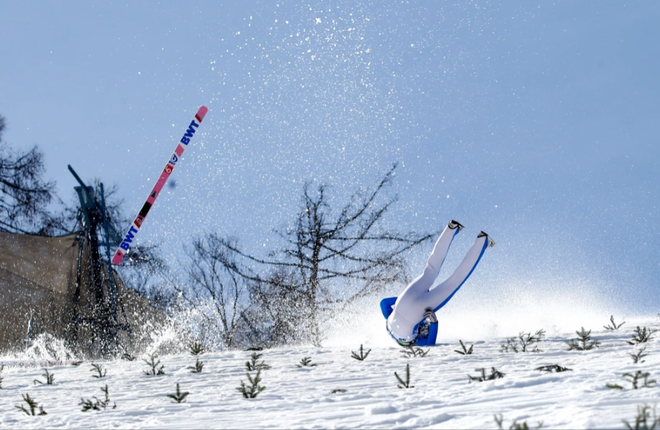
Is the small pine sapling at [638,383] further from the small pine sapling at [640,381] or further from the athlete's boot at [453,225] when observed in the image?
the athlete's boot at [453,225]

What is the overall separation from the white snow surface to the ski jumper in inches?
46.6

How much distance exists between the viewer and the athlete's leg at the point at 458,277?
7949 millimetres

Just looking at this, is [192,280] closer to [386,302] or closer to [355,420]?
[386,302]

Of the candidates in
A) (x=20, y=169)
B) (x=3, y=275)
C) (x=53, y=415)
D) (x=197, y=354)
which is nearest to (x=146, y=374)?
(x=197, y=354)

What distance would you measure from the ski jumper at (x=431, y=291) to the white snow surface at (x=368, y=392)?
1.18 metres

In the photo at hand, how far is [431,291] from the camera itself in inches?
315

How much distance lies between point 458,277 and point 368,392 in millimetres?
4077

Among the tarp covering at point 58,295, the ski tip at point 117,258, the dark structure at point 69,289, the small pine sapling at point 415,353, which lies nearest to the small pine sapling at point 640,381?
the small pine sapling at point 415,353

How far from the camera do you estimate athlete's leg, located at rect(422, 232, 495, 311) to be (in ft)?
26.1

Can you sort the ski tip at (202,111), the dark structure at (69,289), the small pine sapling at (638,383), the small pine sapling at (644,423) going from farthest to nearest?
the dark structure at (69,289) → the ski tip at (202,111) → the small pine sapling at (638,383) → the small pine sapling at (644,423)

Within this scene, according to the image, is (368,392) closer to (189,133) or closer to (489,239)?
(489,239)

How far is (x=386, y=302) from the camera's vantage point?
8695 mm

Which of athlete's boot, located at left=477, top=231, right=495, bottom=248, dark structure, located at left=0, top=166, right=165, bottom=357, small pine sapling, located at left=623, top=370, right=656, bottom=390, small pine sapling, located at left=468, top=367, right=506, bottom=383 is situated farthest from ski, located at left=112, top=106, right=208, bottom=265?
small pine sapling, located at left=623, top=370, right=656, bottom=390

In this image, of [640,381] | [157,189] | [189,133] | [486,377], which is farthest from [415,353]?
[157,189]
